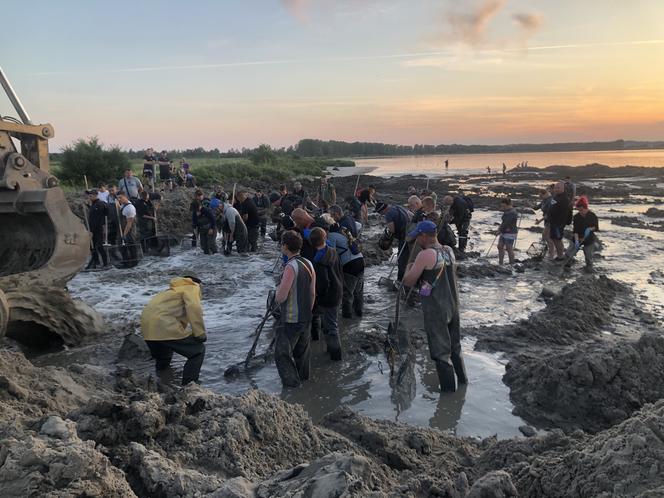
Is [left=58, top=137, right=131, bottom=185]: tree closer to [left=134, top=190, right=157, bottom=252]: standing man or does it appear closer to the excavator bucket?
[left=134, top=190, right=157, bottom=252]: standing man

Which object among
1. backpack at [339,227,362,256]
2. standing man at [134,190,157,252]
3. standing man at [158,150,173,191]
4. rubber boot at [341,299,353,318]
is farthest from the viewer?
standing man at [158,150,173,191]

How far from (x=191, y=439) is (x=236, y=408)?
495 millimetres

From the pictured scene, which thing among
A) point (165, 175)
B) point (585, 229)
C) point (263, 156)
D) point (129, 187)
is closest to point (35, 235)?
point (129, 187)

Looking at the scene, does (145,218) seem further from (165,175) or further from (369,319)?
(165,175)

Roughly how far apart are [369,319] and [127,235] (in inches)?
306

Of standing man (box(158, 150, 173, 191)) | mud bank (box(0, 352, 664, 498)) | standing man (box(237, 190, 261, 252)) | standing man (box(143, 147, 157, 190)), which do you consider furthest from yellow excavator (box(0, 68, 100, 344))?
standing man (box(158, 150, 173, 191))

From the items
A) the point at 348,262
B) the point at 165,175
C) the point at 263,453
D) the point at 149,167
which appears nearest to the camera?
the point at 263,453

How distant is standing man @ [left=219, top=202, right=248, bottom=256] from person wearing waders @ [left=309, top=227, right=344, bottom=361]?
7743 millimetres

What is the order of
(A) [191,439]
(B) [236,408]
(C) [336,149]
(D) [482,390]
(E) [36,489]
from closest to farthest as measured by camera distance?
(E) [36,489] < (A) [191,439] < (B) [236,408] < (D) [482,390] < (C) [336,149]

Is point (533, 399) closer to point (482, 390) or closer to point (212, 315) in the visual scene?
point (482, 390)

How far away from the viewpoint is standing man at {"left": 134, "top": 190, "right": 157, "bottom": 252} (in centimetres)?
1488

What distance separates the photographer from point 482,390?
6094mm

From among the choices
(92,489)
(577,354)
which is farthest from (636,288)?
(92,489)

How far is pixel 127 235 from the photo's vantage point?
44.5 feet
